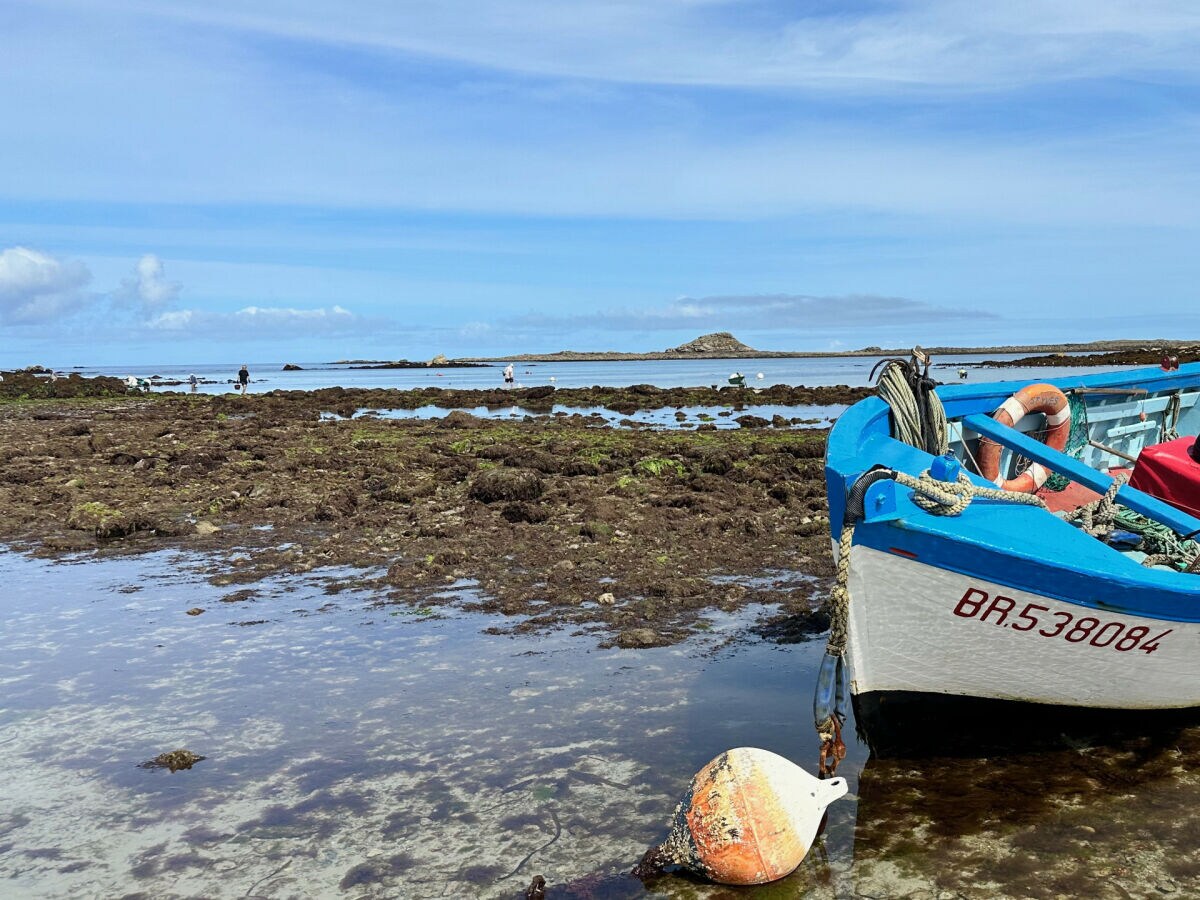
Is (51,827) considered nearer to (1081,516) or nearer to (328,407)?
(1081,516)

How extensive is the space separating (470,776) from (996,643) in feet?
9.75

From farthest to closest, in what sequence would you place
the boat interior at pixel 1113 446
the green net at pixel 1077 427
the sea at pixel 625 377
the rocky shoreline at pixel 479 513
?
the sea at pixel 625 377, the green net at pixel 1077 427, the rocky shoreline at pixel 479 513, the boat interior at pixel 1113 446

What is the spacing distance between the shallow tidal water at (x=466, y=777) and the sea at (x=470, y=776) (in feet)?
0.06

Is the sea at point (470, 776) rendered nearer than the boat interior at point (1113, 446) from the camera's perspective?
Yes

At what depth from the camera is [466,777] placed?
18.7 feet

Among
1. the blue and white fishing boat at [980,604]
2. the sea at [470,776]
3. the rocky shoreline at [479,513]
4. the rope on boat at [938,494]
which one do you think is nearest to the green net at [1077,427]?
the rocky shoreline at [479,513]

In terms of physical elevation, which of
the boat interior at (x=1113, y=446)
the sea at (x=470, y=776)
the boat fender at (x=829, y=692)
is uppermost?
the boat interior at (x=1113, y=446)

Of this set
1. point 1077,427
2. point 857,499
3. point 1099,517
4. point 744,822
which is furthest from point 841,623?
point 1077,427

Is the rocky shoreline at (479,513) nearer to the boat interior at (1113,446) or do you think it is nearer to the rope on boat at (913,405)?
the rope on boat at (913,405)

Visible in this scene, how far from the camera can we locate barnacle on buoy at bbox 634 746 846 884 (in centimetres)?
445

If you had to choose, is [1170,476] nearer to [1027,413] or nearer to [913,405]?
[1027,413]

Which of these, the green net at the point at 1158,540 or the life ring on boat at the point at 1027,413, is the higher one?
the life ring on boat at the point at 1027,413

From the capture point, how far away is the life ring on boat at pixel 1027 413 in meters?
8.41

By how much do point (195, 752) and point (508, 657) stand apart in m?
2.37
